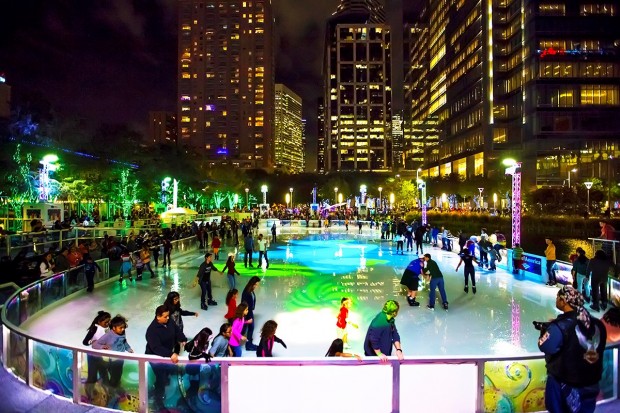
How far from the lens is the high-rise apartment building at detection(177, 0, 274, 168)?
552 ft

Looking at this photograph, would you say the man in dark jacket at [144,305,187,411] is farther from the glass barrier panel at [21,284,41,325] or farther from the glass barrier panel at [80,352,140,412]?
the glass barrier panel at [21,284,41,325]

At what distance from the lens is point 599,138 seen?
217 feet

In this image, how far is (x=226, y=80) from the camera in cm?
17000

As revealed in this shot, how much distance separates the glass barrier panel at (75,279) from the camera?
12262 mm

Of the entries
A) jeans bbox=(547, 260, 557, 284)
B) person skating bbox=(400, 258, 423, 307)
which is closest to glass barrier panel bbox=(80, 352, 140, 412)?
person skating bbox=(400, 258, 423, 307)

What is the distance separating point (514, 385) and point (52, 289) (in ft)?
33.1

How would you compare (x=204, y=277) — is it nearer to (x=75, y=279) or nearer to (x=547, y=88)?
(x=75, y=279)

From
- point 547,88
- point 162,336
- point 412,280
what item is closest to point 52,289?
point 162,336

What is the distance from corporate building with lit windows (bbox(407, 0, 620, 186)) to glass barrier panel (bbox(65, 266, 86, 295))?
65.1 meters

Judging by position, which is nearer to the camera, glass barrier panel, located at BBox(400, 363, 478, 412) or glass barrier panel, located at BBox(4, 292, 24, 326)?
glass barrier panel, located at BBox(400, 363, 478, 412)

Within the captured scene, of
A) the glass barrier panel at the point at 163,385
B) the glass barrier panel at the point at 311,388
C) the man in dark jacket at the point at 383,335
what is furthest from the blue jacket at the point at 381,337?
the glass barrier panel at the point at 163,385

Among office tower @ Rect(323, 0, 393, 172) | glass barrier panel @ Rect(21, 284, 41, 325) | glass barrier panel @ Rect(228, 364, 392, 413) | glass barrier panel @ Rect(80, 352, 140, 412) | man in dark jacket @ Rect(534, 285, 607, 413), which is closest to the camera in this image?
man in dark jacket @ Rect(534, 285, 607, 413)

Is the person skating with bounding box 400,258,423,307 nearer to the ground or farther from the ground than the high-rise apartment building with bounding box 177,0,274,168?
nearer to the ground

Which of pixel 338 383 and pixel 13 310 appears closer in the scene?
pixel 338 383
